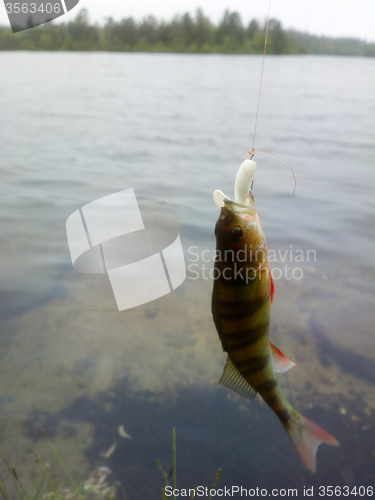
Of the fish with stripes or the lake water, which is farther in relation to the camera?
the lake water

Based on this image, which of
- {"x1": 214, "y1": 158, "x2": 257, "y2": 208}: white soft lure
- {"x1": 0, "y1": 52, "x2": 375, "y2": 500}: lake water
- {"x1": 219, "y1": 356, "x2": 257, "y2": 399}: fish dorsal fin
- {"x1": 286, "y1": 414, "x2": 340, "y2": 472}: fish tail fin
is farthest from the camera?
{"x1": 0, "y1": 52, "x2": 375, "y2": 500}: lake water

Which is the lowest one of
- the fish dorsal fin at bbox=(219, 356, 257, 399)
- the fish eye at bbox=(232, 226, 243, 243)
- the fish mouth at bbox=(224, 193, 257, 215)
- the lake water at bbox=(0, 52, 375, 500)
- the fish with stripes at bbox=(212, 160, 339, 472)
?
the lake water at bbox=(0, 52, 375, 500)

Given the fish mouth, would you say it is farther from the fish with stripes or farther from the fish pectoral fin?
the fish pectoral fin

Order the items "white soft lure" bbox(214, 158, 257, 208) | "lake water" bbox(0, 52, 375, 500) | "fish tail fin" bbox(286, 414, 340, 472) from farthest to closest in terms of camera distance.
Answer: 1. "lake water" bbox(0, 52, 375, 500)
2. "fish tail fin" bbox(286, 414, 340, 472)
3. "white soft lure" bbox(214, 158, 257, 208)

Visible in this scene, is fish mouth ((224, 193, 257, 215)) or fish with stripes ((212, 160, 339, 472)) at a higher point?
fish mouth ((224, 193, 257, 215))

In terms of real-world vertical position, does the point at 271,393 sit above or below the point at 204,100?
above

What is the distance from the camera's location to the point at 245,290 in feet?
5.36

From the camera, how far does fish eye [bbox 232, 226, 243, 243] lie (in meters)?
1.62

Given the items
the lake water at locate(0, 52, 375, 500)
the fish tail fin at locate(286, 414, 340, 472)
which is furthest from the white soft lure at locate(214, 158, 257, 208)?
the lake water at locate(0, 52, 375, 500)

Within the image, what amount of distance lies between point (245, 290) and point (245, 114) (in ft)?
70.5

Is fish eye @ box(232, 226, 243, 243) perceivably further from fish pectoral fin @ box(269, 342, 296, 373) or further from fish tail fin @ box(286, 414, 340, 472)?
fish tail fin @ box(286, 414, 340, 472)

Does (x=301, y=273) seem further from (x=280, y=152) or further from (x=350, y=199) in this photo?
(x=280, y=152)

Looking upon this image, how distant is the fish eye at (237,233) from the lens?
162 centimetres

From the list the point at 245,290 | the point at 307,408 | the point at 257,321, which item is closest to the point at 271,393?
the point at 257,321
